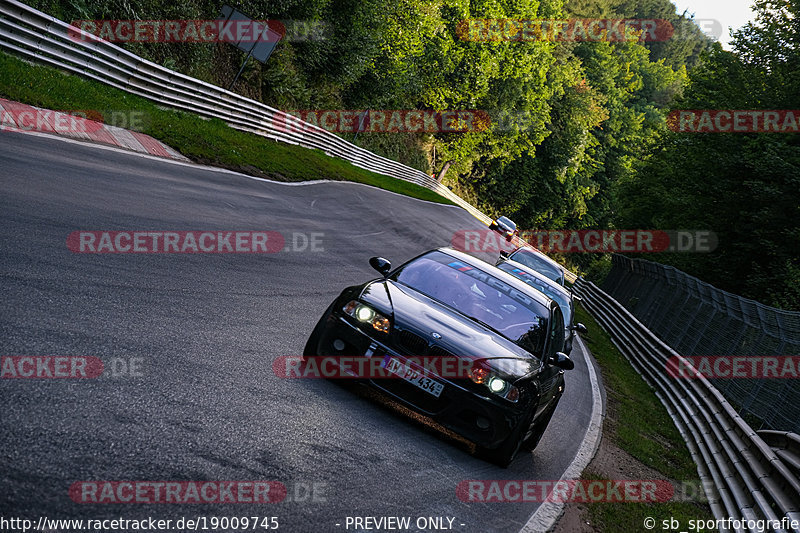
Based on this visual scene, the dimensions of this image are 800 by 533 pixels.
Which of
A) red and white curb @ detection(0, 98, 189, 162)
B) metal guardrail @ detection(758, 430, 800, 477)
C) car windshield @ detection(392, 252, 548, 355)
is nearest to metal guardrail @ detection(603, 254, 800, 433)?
metal guardrail @ detection(758, 430, 800, 477)

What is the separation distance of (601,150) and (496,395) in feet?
246

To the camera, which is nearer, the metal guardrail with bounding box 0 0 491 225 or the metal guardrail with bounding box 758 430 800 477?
the metal guardrail with bounding box 758 430 800 477

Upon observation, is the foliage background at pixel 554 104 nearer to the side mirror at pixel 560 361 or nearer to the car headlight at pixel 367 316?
the car headlight at pixel 367 316

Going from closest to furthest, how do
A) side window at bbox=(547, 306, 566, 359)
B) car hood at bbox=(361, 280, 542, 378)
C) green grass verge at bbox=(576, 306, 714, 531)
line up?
car hood at bbox=(361, 280, 542, 378) → green grass verge at bbox=(576, 306, 714, 531) → side window at bbox=(547, 306, 566, 359)

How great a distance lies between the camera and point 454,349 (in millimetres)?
6266

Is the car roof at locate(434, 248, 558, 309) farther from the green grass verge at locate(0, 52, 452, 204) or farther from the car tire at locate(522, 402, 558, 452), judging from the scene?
the green grass verge at locate(0, 52, 452, 204)

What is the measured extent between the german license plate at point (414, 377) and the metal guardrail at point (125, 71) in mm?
12322

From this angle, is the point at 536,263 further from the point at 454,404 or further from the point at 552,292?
the point at 454,404

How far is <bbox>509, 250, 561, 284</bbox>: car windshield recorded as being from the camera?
1903cm

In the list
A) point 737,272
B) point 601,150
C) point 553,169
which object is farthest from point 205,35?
point 601,150

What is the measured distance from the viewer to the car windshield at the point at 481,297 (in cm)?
724

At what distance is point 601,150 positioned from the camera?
254ft

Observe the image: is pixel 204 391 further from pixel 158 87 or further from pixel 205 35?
pixel 205 35

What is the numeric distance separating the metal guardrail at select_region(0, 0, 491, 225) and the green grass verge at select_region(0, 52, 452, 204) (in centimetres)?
29
